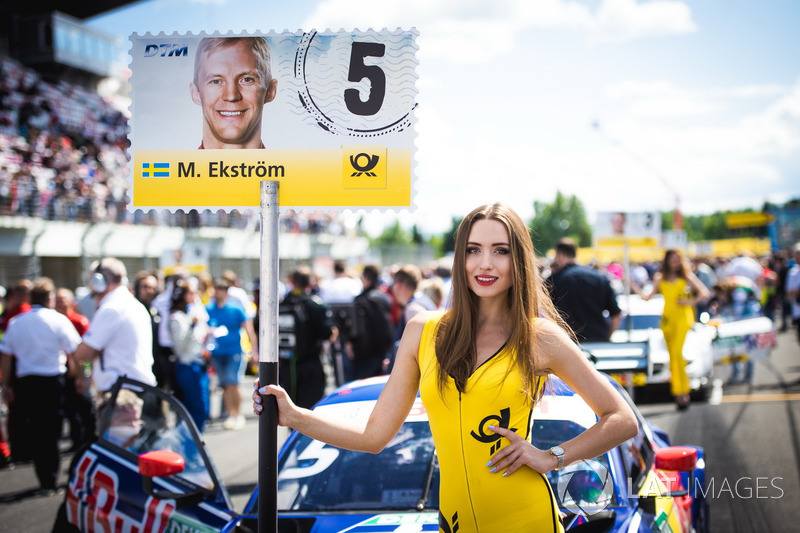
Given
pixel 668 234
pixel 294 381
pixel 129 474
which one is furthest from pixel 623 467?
pixel 668 234

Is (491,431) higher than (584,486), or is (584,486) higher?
(491,431)

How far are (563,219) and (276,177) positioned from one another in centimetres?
10027

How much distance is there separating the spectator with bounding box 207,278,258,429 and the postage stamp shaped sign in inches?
266

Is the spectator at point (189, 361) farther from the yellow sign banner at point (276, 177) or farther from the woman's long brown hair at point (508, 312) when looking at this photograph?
the woman's long brown hair at point (508, 312)

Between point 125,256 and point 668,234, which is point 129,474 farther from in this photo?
point 125,256

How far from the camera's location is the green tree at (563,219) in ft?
321

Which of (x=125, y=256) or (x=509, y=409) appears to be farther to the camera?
(x=125, y=256)

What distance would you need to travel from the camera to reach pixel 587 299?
7285 millimetres

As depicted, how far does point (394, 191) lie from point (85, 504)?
250 cm

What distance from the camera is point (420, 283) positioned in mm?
8133

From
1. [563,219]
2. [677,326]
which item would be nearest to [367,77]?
[677,326]

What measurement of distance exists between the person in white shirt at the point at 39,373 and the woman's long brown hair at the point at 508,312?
5.96 m

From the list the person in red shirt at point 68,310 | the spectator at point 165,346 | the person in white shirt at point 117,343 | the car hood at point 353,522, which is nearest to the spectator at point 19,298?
the person in red shirt at point 68,310

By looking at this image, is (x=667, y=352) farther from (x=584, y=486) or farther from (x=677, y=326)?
(x=584, y=486)
